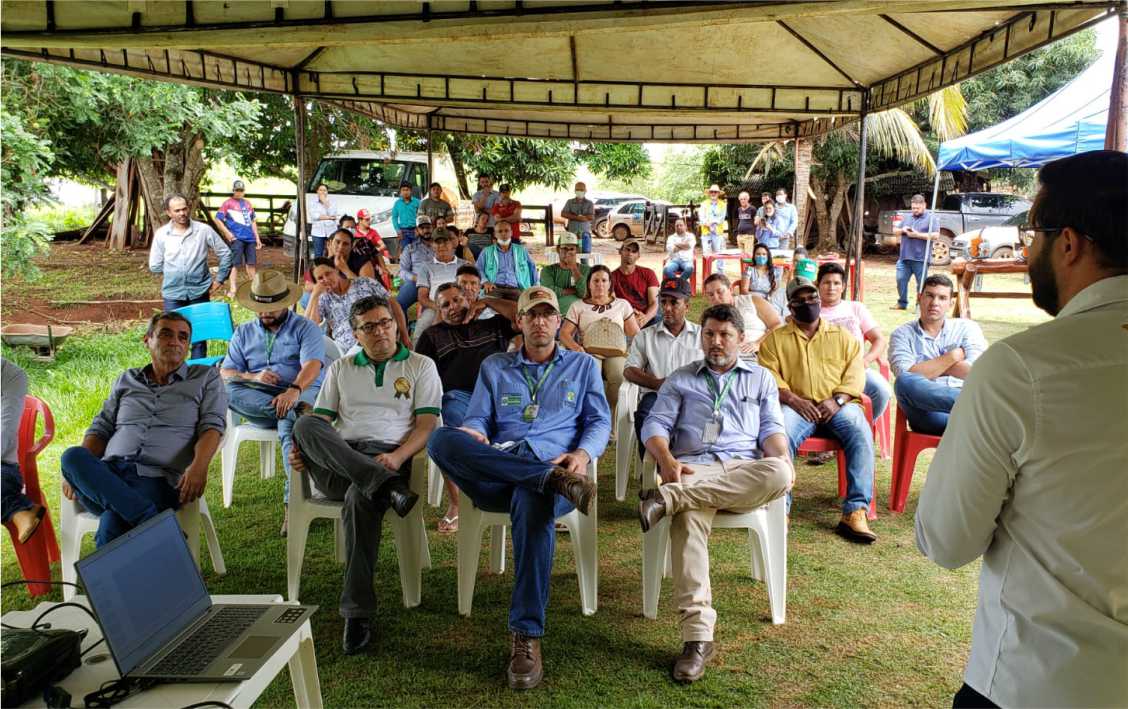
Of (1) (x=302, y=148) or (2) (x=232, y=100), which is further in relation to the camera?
(2) (x=232, y=100)

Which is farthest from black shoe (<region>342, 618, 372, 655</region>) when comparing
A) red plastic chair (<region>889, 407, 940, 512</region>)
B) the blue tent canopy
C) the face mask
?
the blue tent canopy

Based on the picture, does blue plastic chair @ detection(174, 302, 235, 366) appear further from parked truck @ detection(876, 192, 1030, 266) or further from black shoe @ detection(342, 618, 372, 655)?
parked truck @ detection(876, 192, 1030, 266)

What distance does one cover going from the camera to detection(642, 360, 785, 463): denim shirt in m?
3.55

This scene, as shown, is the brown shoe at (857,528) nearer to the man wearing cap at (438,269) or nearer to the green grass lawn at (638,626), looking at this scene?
the green grass lawn at (638,626)

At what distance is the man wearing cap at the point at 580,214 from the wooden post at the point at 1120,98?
8.04 metres

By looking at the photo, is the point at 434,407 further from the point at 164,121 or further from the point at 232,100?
the point at 232,100

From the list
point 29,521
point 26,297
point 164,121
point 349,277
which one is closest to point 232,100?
point 164,121

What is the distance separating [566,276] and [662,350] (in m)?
2.29

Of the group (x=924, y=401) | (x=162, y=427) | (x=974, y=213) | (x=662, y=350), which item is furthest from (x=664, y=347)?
(x=974, y=213)

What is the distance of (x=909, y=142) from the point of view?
52.7 feet

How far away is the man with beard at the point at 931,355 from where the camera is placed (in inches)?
167

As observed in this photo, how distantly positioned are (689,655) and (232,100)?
1321 cm

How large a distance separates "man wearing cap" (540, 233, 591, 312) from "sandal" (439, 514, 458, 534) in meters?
2.73

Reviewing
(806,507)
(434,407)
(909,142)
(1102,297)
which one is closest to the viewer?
(1102,297)
